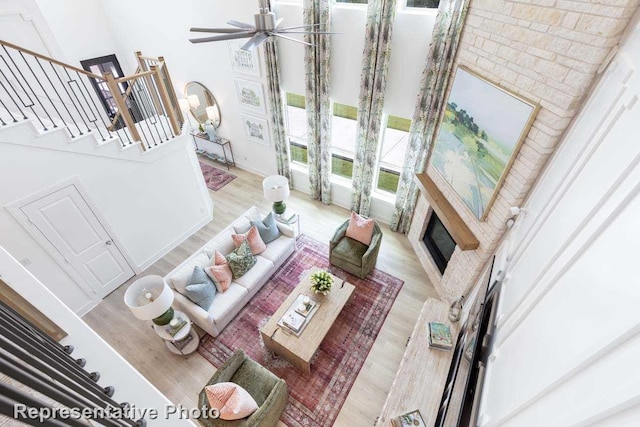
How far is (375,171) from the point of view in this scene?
17.4 ft

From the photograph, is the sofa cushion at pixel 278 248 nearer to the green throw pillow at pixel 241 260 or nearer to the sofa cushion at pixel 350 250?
the green throw pillow at pixel 241 260

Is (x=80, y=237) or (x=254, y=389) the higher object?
(x=80, y=237)

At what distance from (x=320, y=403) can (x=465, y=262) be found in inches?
99.1

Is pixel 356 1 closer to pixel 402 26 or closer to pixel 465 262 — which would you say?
pixel 402 26

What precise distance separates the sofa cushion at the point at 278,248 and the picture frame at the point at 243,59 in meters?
3.25

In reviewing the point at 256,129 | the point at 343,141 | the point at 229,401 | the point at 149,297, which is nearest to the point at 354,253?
the point at 229,401

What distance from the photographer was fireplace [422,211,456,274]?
14.2 feet

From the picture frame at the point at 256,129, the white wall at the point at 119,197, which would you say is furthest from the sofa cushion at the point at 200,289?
the picture frame at the point at 256,129

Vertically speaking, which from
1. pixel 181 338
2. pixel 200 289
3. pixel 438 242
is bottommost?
pixel 181 338

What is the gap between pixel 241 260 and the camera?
4227mm

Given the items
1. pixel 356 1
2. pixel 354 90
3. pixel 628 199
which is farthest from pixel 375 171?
pixel 628 199

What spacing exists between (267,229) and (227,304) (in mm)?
1318

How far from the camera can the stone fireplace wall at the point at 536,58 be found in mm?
2047

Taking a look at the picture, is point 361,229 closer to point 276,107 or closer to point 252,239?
point 252,239
